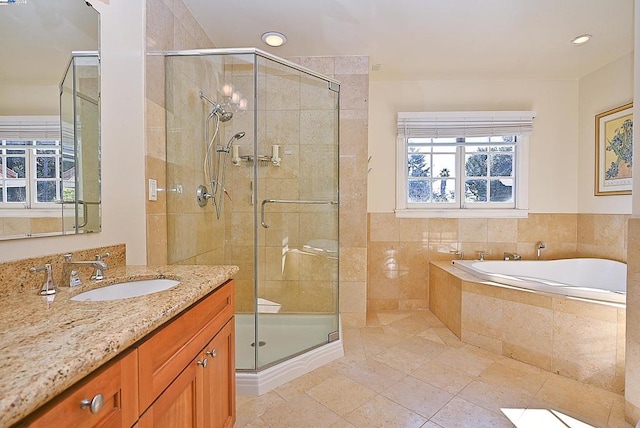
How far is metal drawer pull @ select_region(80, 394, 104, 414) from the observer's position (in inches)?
20.8

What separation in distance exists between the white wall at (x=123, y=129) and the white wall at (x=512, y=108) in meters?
2.21

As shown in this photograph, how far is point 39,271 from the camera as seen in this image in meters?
0.98

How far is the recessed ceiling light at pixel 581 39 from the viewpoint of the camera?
2.32 m

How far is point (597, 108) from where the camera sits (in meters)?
2.88

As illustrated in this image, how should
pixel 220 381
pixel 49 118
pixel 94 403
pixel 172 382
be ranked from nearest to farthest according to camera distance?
pixel 94 403, pixel 172 382, pixel 49 118, pixel 220 381

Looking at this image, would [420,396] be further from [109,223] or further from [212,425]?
[109,223]

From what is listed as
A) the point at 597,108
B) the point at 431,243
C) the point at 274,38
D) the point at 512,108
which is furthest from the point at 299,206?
the point at 597,108

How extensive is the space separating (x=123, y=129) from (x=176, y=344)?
1124 mm

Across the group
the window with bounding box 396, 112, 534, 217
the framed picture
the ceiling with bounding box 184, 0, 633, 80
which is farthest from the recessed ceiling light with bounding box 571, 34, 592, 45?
the window with bounding box 396, 112, 534, 217

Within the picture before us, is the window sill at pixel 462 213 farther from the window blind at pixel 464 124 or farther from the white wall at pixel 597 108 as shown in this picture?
the window blind at pixel 464 124

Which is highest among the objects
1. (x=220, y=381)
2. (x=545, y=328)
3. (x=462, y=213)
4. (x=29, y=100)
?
(x=29, y=100)

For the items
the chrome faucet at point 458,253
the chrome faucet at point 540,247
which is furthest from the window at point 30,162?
the chrome faucet at point 540,247

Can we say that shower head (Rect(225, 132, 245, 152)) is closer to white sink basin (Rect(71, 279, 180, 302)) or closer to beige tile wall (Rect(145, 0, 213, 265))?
beige tile wall (Rect(145, 0, 213, 265))

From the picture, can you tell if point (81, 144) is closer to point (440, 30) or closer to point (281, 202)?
point (281, 202)
